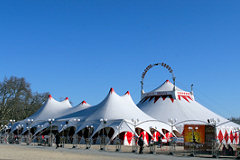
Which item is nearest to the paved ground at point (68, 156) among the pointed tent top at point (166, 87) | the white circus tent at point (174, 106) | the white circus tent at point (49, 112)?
the white circus tent at point (174, 106)

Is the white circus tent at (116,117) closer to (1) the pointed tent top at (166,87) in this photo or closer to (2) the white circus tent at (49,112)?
(2) the white circus tent at (49,112)

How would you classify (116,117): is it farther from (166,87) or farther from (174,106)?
(166,87)

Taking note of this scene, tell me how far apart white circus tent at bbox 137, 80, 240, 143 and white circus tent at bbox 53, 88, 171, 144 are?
4.25 meters

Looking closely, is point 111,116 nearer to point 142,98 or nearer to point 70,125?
point 70,125

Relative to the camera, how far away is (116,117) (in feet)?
104

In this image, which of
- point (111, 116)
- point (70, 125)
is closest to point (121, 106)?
point (111, 116)

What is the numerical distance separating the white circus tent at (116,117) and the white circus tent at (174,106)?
13.9ft

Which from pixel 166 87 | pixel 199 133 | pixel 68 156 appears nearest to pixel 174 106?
pixel 166 87

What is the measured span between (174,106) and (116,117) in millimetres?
10509

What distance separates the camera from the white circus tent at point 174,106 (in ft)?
124

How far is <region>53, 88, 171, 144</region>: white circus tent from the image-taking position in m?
29.6

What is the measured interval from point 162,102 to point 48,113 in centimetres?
1392

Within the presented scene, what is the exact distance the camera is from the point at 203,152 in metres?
22.0

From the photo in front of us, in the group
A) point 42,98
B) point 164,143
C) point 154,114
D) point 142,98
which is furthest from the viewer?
point 42,98
